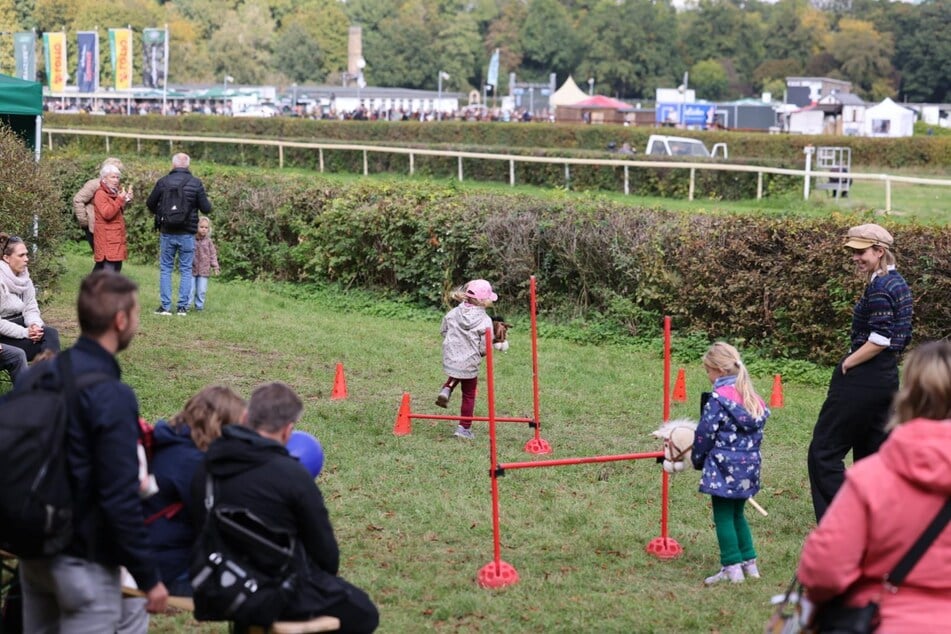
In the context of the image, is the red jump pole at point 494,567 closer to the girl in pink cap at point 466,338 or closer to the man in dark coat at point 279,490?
the man in dark coat at point 279,490

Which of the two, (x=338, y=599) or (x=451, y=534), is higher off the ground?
(x=338, y=599)

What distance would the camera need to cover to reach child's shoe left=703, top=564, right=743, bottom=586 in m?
6.87

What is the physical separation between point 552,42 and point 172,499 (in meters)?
139

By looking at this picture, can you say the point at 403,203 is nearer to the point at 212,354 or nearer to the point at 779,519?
the point at 212,354

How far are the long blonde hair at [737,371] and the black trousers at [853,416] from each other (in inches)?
29.0

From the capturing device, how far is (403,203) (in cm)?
1652

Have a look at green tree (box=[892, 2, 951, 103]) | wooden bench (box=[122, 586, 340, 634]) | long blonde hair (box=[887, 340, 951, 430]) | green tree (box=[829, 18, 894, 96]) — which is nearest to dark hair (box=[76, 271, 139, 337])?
wooden bench (box=[122, 586, 340, 634])

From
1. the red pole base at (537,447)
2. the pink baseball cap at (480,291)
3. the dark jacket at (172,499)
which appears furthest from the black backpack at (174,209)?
the dark jacket at (172,499)

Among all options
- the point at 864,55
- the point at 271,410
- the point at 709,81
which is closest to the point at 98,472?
the point at 271,410

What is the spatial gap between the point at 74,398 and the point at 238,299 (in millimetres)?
12676

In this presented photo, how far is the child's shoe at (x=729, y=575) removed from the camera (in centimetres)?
687

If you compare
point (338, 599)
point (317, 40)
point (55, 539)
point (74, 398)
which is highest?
point (317, 40)

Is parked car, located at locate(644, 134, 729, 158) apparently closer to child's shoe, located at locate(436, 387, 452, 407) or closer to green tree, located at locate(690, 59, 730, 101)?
child's shoe, located at locate(436, 387, 452, 407)

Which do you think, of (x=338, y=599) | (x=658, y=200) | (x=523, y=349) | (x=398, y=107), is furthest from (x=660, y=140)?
(x=398, y=107)
